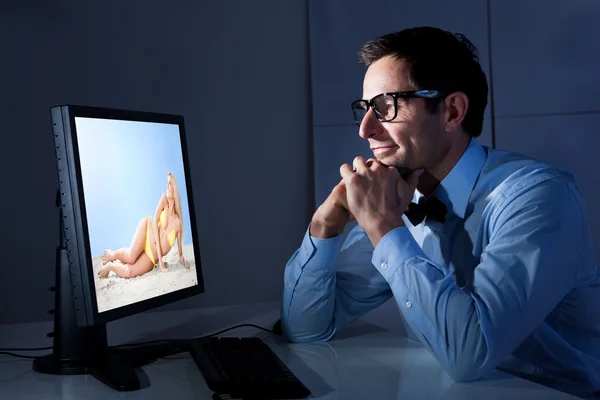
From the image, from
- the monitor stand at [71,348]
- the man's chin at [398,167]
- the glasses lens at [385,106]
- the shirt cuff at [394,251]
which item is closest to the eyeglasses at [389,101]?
the glasses lens at [385,106]

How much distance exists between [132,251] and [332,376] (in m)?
0.53

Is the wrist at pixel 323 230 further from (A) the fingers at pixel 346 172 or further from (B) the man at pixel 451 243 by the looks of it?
(A) the fingers at pixel 346 172

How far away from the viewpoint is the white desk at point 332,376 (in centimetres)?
133

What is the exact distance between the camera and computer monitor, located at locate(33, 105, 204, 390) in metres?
1.45

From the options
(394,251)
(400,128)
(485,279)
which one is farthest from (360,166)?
(485,279)

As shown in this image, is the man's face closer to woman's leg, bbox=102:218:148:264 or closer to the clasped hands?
the clasped hands

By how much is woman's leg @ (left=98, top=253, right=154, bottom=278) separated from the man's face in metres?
0.60

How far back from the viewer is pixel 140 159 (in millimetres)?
1655

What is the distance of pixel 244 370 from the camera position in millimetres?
1404

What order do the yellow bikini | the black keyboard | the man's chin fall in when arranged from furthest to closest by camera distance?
the man's chin → the yellow bikini → the black keyboard

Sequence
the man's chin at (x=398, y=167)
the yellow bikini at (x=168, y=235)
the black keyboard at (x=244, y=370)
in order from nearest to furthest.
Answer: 1. the black keyboard at (x=244, y=370)
2. the yellow bikini at (x=168, y=235)
3. the man's chin at (x=398, y=167)

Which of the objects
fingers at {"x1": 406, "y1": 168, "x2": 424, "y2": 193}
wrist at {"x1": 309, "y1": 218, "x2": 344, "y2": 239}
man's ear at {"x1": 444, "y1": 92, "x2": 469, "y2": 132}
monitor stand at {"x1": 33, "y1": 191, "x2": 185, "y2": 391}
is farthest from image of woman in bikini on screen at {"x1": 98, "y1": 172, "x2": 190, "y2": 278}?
man's ear at {"x1": 444, "y1": 92, "x2": 469, "y2": 132}

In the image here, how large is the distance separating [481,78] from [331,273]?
0.65 meters

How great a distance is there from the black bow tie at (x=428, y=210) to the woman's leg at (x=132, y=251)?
649mm
